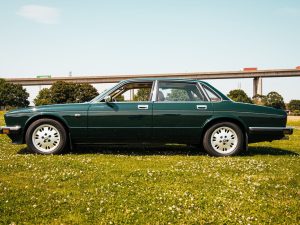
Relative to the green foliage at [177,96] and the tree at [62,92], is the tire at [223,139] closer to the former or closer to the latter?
the green foliage at [177,96]

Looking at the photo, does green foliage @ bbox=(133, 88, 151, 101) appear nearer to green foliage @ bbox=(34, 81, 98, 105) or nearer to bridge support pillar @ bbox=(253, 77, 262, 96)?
green foliage @ bbox=(34, 81, 98, 105)

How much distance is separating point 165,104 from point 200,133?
1.01 metres

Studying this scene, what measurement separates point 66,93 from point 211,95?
8000cm

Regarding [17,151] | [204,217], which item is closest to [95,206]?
[204,217]

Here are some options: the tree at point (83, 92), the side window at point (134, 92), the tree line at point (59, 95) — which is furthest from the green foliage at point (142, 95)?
the tree at point (83, 92)

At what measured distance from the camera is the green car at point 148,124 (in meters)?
7.14

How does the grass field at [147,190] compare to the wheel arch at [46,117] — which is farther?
the wheel arch at [46,117]

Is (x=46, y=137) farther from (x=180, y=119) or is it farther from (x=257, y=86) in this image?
(x=257, y=86)

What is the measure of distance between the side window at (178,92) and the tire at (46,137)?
2.34 m

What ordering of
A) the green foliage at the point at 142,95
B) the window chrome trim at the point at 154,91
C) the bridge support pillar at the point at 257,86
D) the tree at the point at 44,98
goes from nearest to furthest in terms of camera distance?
the window chrome trim at the point at 154,91
the green foliage at the point at 142,95
the tree at the point at 44,98
the bridge support pillar at the point at 257,86

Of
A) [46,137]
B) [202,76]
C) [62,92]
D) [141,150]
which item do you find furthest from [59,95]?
[46,137]

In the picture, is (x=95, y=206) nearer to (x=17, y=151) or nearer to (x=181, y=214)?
(x=181, y=214)

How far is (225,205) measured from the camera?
3828 millimetres

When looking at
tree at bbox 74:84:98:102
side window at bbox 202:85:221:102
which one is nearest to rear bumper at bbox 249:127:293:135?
side window at bbox 202:85:221:102
